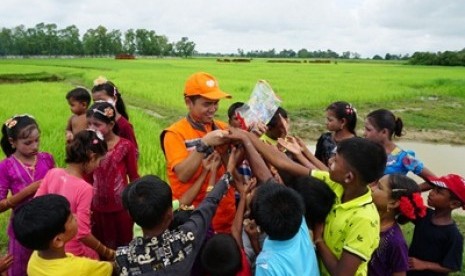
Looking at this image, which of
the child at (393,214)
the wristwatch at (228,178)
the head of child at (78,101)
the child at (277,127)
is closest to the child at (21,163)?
the wristwatch at (228,178)

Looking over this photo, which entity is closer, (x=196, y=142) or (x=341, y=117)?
(x=196, y=142)

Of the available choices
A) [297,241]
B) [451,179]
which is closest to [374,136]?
[451,179]

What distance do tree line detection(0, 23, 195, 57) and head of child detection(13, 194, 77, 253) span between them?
78.6 meters

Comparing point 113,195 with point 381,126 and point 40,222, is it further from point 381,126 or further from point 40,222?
point 381,126

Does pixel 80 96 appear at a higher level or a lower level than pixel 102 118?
lower

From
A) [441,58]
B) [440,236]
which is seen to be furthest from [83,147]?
[441,58]

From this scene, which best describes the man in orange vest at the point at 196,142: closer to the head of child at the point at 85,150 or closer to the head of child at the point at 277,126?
the head of child at the point at 85,150

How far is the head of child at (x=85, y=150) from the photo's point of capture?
246 centimetres

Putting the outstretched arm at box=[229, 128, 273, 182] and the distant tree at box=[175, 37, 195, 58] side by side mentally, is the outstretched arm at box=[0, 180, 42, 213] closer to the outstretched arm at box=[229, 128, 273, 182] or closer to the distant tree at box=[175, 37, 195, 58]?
the outstretched arm at box=[229, 128, 273, 182]

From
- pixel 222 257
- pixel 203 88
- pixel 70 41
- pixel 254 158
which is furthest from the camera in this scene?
pixel 70 41

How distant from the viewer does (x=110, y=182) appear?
117 inches

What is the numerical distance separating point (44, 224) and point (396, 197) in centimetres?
190

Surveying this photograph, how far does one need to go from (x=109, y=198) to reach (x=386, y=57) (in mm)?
101790

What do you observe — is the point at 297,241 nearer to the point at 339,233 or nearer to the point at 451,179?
the point at 339,233
